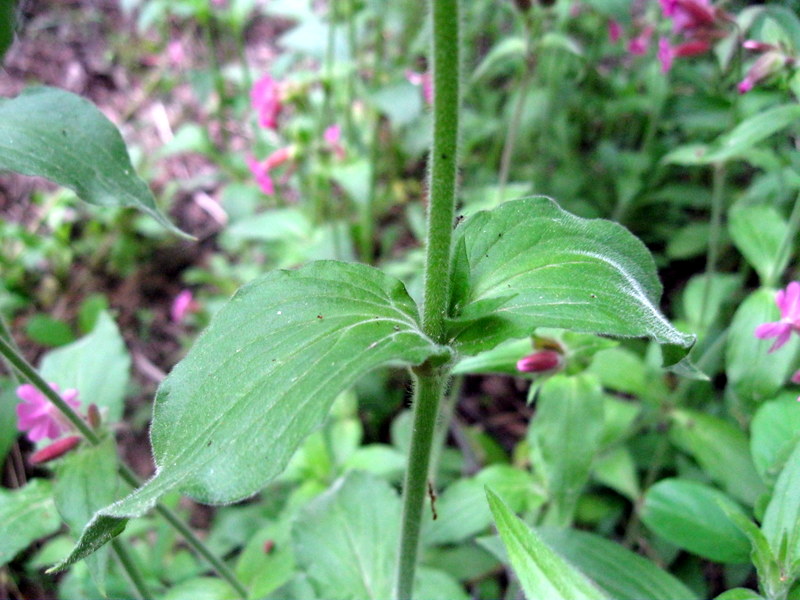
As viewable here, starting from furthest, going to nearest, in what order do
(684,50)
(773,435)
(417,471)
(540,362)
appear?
(684,50) → (540,362) → (773,435) → (417,471)

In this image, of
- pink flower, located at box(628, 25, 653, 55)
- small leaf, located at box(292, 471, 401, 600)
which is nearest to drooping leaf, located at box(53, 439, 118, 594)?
small leaf, located at box(292, 471, 401, 600)

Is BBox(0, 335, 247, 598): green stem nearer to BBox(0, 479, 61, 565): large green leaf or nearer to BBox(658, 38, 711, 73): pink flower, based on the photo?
BBox(0, 479, 61, 565): large green leaf

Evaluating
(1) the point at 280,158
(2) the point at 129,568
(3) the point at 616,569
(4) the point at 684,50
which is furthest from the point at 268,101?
(3) the point at 616,569

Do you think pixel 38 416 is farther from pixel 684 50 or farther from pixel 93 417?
pixel 684 50

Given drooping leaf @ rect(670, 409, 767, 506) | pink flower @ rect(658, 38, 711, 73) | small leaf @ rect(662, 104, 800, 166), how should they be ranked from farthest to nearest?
pink flower @ rect(658, 38, 711, 73) < drooping leaf @ rect(670, 409, 767, 506) < small leaf @ rect(662, 104, 800, 166)

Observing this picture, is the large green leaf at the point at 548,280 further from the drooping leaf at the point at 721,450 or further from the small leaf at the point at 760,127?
the drooping leaf at the point at 721,450

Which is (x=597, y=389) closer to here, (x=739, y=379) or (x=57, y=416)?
(x=739, y=379)

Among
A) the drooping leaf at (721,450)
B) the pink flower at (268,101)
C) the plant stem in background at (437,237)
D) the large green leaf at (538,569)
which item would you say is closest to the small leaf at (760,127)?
the drooping leaf at (721,450)

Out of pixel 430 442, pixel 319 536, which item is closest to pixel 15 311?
pixel 319 536

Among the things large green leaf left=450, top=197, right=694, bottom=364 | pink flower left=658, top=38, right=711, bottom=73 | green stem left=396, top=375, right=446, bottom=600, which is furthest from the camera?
pink flower left=658, top=38, right=711, bottom=73
